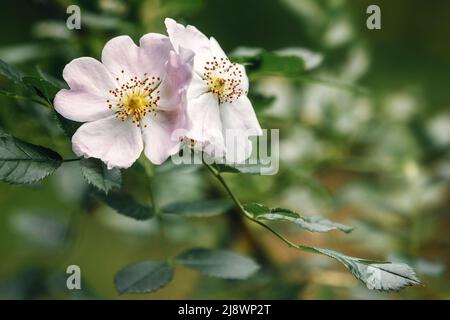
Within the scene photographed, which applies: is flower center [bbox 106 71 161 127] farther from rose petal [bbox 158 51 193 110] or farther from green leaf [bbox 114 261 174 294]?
green leaf [bbox 114 261 174 294]

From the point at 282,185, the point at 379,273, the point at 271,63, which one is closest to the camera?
the point at 379,273

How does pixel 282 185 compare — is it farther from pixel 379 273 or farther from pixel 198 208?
pixel 379 273

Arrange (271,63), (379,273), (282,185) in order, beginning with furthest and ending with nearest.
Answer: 1. (282,185)
2. (271,63)
3. (379,273)

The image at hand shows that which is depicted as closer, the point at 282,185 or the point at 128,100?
the point at 128,100

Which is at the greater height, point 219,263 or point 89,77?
point 89,77

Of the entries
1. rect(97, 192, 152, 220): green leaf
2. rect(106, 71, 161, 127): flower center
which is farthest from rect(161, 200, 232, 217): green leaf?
rect(106, 71, 161, 127): flower center

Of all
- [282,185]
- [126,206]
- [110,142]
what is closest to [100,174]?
[110,142]
